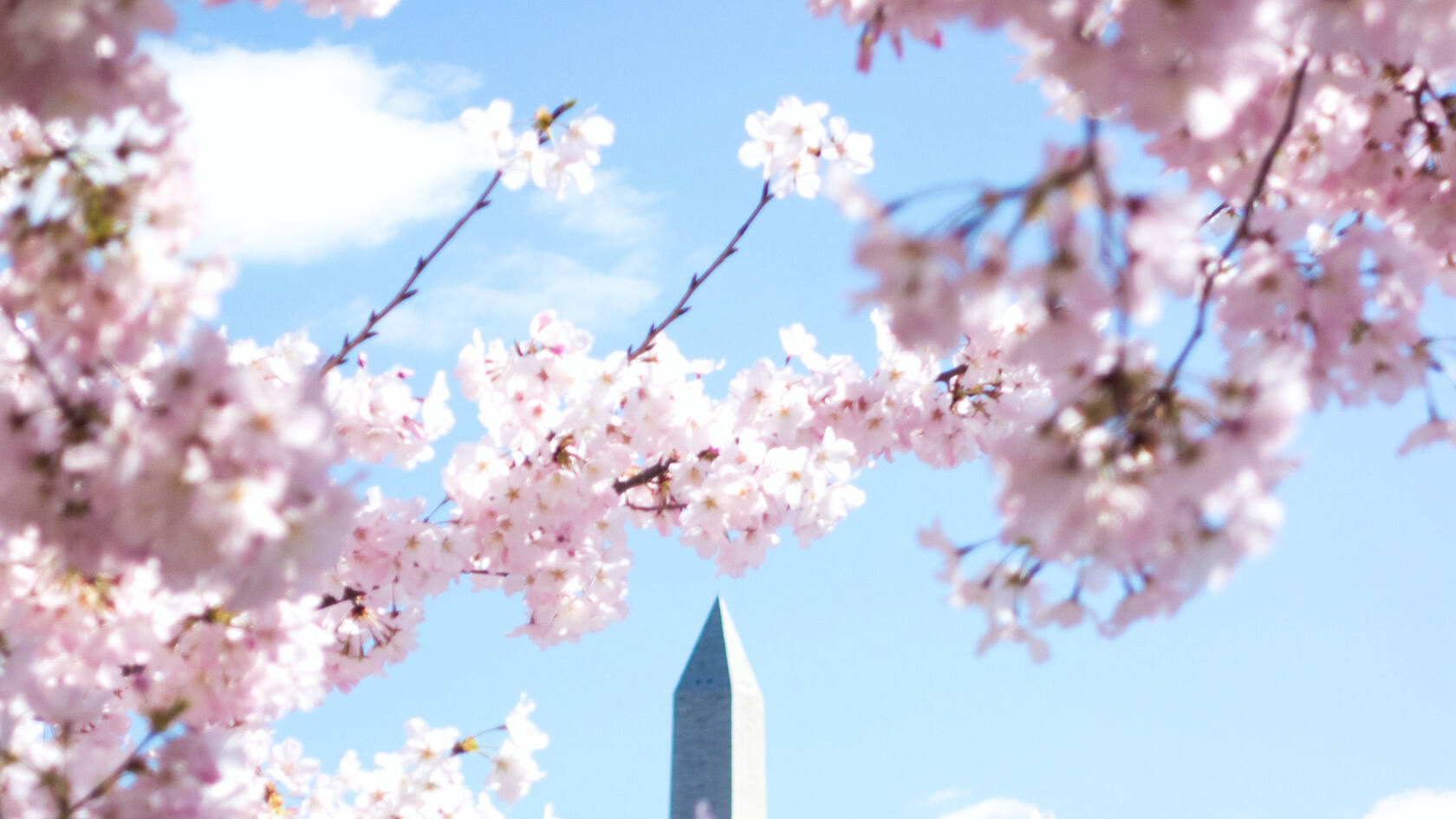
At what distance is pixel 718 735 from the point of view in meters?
9.98

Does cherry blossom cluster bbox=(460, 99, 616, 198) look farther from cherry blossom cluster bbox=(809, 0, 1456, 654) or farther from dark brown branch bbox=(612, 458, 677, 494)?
cherry blossom cluster bbox=(809, 0, 1456, 654)

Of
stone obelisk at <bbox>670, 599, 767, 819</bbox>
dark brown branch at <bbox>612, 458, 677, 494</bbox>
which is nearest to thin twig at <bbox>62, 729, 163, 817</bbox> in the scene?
dark brown branch at <bbox>612, 458, 677, 494</bbox>

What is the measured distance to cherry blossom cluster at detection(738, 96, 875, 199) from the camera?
289 cm

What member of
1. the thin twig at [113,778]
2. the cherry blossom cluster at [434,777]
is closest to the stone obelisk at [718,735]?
the cherry blossom cluster at [434,777]

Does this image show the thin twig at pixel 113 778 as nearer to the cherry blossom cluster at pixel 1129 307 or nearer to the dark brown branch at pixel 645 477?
the cherry blossom cluster at pixel 1129 307

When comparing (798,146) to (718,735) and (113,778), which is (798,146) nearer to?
(113,778)

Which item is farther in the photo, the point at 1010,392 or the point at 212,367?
the point at 1010,392

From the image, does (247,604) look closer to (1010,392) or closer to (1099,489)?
(1099,489)

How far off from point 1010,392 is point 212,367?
230cm

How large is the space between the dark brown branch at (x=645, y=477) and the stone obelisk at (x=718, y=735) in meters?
7.43

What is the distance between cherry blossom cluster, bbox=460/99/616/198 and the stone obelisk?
25.4ft

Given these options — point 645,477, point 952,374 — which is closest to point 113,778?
point 645,477

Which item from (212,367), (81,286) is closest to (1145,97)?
(212,367)

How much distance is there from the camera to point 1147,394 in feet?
3.40
